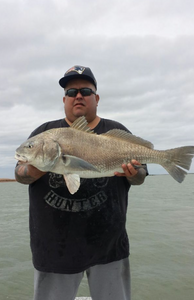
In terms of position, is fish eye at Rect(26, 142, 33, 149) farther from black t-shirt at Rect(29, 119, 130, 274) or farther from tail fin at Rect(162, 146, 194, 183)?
tail fin at Rect(162, 146, 194, 183)

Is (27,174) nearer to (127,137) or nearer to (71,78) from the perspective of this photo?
(127,137)

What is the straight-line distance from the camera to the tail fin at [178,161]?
10.9 ft

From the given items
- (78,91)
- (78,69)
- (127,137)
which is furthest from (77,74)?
(127,137)

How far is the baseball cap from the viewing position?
3.48m

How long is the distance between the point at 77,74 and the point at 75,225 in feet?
6.58

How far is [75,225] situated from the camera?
3109 mm

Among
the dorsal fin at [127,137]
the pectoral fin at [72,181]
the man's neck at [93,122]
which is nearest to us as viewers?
the pectoral fin at [72,181]

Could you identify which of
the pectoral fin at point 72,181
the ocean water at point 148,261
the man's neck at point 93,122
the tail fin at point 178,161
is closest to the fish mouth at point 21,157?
the pectoral fin at point 72,181

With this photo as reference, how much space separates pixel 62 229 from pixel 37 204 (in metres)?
0.45

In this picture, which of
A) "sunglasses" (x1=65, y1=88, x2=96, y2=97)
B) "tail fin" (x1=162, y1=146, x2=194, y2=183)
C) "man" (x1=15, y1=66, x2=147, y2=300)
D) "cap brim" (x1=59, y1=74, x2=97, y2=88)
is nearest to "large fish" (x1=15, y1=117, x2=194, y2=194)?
"tail fin" (x1=162, y1=146, x2=194, y2=183)

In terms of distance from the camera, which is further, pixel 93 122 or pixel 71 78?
pixel 93 122

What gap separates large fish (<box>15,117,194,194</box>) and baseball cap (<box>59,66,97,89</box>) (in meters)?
0.72

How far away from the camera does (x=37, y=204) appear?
10.4 feet

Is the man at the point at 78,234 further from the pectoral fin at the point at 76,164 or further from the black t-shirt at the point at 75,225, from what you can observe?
the pectoral fin at the point at 76,164
